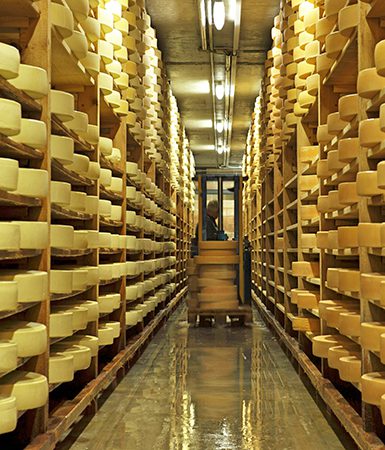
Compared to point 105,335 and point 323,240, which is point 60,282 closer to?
point 105,335

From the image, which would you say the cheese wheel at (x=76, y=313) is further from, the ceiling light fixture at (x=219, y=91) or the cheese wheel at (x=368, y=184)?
the ceiling light fixture at (x=219, y=91)

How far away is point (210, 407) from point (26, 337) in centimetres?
231

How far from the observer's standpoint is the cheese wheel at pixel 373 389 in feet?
11.1

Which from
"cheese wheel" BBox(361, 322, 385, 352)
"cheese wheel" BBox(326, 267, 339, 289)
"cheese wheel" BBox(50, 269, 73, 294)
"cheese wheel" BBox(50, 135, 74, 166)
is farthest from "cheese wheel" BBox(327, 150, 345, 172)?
"cheese wheel" BBox(50, 269, 73, 294)

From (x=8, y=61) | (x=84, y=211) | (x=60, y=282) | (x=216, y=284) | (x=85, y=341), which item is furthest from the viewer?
(x=216, y=284)

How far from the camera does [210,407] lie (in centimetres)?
536

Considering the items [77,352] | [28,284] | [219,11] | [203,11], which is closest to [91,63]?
[77,352]

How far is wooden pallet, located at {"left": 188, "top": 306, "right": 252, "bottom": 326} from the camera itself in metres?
11.0

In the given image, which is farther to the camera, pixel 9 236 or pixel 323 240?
pixel 323 240

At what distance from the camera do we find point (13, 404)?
10.0 ft

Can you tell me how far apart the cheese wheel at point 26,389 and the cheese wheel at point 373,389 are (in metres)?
1.54

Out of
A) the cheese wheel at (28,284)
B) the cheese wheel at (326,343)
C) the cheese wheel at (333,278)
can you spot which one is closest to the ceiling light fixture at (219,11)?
the cheese wheel at (326,343)

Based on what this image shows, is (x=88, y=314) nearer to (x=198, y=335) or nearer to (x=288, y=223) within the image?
(x=288, y=223)

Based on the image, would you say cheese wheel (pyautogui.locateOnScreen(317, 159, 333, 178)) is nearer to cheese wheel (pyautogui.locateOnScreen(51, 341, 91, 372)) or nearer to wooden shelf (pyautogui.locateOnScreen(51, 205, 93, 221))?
wooden shelf (pyautogui.locateOnScreen(51, 205, 93, 221))
